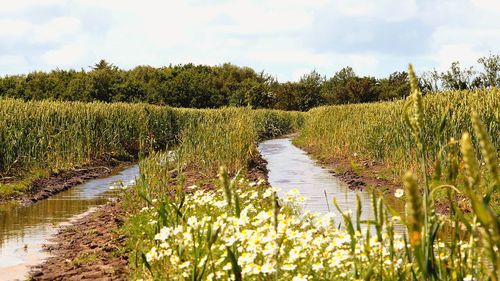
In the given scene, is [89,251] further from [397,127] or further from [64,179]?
[397,127]

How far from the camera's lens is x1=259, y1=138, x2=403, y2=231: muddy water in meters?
11.8

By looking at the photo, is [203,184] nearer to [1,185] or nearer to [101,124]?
[1,185]

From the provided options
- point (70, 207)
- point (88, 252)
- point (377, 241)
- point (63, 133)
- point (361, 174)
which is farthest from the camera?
point (63, 133)

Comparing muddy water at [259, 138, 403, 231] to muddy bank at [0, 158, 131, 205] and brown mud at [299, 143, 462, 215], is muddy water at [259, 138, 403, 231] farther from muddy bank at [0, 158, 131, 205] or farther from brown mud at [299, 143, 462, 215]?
muddy bank at [0, 158, 131, 205]

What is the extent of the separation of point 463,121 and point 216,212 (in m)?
7.18

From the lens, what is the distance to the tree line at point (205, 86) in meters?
49.8

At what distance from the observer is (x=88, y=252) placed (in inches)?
337

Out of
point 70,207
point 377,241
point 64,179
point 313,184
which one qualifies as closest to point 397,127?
point 313,184

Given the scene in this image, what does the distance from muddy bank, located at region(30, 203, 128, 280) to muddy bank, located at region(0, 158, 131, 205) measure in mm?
2996

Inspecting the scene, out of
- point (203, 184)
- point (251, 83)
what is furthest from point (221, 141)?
point (251, 83)

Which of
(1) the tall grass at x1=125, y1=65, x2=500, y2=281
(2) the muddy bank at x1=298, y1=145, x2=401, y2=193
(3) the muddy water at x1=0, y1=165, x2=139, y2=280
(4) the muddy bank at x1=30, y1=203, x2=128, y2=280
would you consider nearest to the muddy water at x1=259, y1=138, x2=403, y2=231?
(2) the muddy bank at x1=298, y1=145, x2=401, y2=193

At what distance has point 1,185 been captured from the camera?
14312 millimetres

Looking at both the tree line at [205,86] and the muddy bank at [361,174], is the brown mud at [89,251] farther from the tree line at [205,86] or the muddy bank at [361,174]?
the tree line at [205,86]

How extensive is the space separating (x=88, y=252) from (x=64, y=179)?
330 inches
